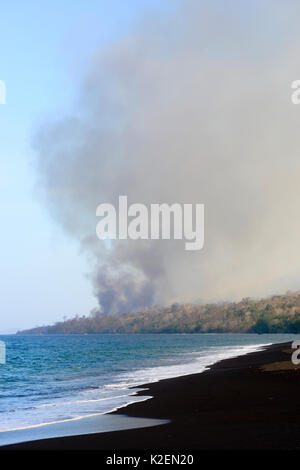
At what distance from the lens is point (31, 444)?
682 inches

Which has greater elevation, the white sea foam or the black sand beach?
the black sand beach

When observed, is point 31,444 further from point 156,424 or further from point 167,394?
point 167,394

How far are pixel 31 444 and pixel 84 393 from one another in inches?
761

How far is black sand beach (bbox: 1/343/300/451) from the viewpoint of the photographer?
623 inches

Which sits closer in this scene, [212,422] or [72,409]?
[212,422]

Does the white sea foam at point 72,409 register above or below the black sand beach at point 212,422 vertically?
below

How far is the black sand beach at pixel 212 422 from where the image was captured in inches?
623

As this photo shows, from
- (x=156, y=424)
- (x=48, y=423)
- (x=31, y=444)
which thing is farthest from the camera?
(x=48, y=423)

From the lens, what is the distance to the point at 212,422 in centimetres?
1961

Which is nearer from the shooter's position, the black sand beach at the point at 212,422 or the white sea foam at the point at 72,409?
the black sand beach at the point at 212,422

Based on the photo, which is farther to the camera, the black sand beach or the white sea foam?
the white sea foam
